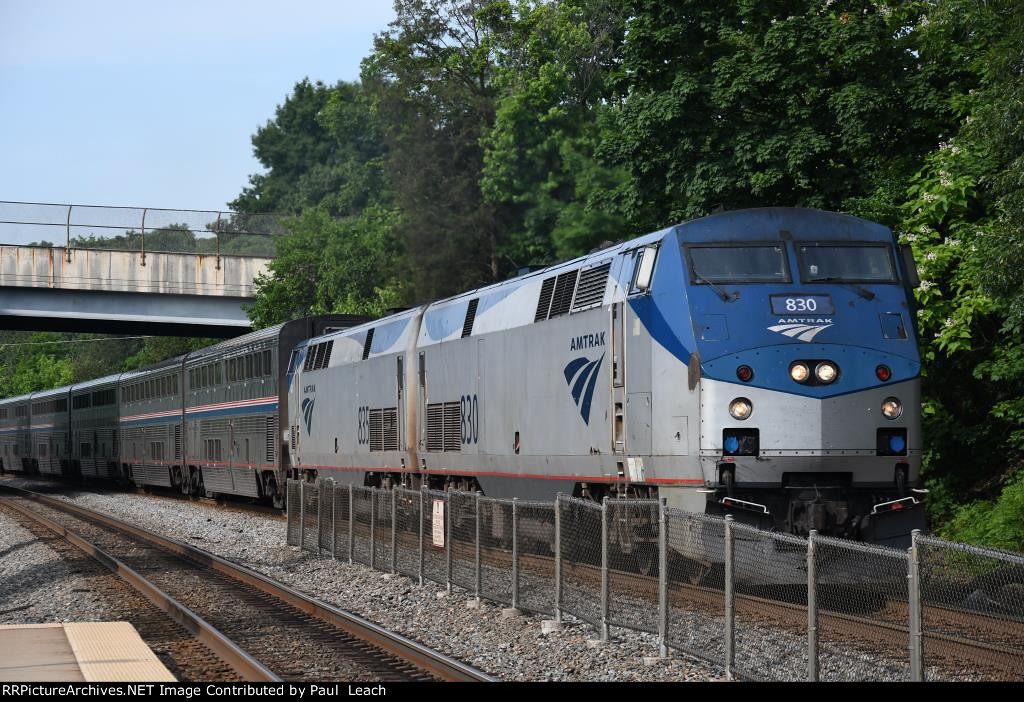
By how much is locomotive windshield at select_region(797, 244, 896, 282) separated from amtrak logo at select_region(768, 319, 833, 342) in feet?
2.13

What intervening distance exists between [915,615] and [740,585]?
4386 millimetres

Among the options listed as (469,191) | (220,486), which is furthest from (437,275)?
(220,486)

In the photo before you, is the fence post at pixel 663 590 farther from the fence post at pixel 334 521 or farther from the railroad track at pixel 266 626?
the fence post at pixel 334 521

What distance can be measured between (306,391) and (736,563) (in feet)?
64.2

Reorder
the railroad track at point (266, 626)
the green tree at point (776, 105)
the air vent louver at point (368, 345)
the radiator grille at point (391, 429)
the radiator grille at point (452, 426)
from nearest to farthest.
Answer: the railroad track at point (266, 626)
the radiator grille at point (452, 426)
the green tree at point (776, 105)
the radiator grille at point (391, 429)
the air vent louver at point (368, 345)

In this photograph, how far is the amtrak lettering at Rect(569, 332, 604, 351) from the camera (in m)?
16.0

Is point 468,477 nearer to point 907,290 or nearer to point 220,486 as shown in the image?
point 907,290

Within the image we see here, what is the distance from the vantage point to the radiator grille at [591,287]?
16.3 m

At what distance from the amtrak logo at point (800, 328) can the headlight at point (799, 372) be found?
0.99 ft

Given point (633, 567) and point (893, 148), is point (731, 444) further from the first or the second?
point (893, 148)

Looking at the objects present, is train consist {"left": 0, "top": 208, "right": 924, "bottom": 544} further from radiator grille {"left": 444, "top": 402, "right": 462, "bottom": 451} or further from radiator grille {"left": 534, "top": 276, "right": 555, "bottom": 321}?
radiator grille {"left": 444, "top": 402, "right": 462, "bottom": 451}

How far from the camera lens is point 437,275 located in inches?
2350

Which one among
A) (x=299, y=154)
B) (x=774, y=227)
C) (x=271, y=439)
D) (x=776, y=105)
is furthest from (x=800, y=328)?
(x=299, y=154)

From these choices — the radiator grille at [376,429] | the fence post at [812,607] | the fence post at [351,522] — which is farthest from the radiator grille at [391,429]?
the fence post at [812,607]
